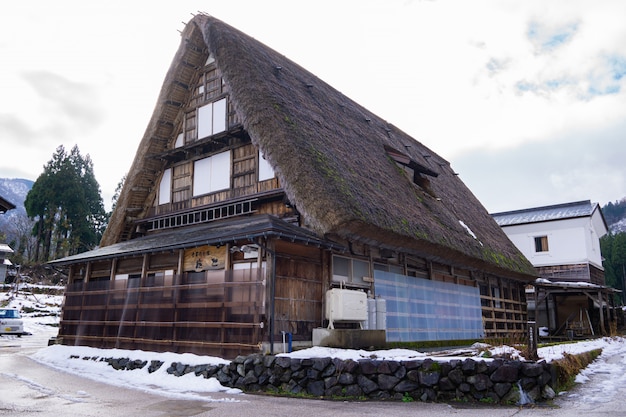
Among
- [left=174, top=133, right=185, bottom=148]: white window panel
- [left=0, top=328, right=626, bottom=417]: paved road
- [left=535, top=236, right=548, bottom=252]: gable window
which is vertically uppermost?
[left=174, top=133, right=185, bottom=148]: white window panel

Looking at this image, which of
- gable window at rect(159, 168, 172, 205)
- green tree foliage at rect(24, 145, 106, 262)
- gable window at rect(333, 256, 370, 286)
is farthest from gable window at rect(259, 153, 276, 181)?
green tree foliage at rect(24, 145, 106, 262)

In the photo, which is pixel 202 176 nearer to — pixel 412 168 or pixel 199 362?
pixel 199 362

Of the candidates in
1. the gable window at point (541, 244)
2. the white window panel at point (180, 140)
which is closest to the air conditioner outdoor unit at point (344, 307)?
the white window panel at point (180, 140)

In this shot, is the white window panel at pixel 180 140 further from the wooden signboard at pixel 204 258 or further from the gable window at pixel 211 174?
the wooden signboard at pixel 204 258

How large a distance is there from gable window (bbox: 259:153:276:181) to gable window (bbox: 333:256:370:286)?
278 centimetres

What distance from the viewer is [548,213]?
29953 mm

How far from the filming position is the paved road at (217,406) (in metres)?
6.41

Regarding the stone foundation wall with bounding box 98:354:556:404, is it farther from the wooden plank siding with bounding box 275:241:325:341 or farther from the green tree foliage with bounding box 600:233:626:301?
the green tree foliage with bounding box 600:233:626:301

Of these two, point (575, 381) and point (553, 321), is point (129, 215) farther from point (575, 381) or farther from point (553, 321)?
point (553, 321)

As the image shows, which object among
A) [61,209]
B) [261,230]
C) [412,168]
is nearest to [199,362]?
[261,230]

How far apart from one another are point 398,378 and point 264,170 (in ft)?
21.7

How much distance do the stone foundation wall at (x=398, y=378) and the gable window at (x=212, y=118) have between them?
23.9ft

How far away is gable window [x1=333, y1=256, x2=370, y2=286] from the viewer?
37.0ft

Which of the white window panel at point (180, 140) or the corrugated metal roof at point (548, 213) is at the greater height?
the corrugated metal roof at point (548, 213)
